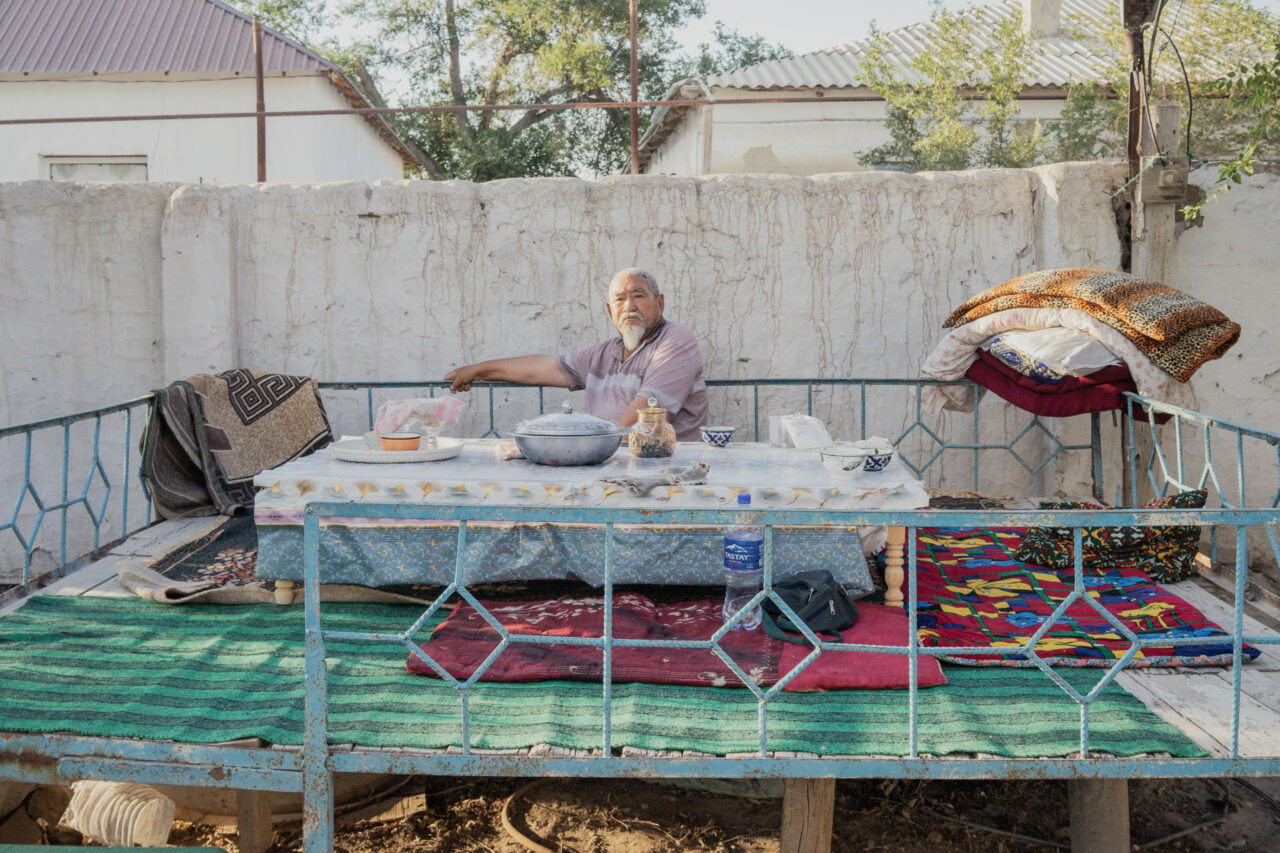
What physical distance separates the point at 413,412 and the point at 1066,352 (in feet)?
7.53

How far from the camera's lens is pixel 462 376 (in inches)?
166

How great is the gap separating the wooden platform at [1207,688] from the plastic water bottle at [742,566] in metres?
0.93

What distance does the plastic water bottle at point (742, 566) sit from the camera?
288 cm

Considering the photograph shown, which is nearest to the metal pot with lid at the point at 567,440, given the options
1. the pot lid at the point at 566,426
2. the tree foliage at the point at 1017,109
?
the pot lid at the point at 566,426

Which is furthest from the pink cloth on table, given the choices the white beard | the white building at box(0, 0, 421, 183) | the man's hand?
the white building at box(0, 0, 421, 183)

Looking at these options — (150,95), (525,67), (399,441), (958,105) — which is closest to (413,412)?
(399,441)

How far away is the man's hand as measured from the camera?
13.8 feet

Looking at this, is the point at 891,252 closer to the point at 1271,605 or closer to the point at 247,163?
the point at 1271,605

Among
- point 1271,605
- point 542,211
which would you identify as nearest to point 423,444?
point 542,211

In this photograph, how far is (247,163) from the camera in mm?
11414

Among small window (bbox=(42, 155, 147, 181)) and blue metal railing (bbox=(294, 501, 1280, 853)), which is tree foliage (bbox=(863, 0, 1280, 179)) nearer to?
blue metal railing (bbox=(294, 501, 1280, 853))

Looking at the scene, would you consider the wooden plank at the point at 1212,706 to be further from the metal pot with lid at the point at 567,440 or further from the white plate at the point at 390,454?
the white plate at the point at 390,454

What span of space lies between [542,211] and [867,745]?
302 centimetres

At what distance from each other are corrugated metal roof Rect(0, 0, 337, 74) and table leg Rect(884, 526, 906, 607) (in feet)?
A: 34.7
